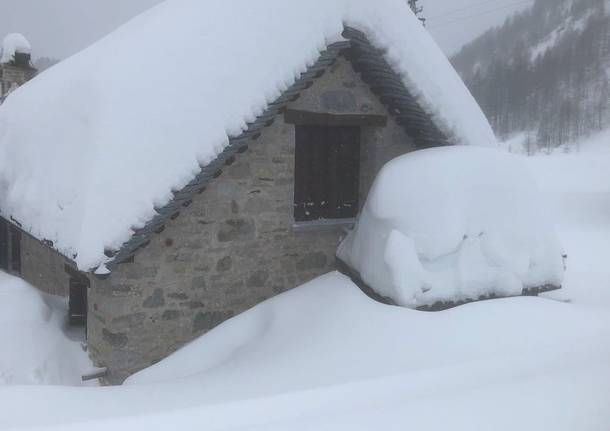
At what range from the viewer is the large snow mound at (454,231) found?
5.18 metres

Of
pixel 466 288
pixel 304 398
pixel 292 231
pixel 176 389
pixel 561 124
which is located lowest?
pixel 176 389

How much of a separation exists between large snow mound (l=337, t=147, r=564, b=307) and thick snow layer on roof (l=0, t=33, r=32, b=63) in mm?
15807

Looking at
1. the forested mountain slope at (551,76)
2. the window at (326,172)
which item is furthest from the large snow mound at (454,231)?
the forested mountain slope at (551,76)

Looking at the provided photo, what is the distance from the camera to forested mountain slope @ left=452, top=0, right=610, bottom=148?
5234 centimetres

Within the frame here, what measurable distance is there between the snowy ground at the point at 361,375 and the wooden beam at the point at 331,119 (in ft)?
6.27

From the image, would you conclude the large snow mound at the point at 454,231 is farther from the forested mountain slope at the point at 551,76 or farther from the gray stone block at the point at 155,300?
the forested mountain slope at the point at 551,76

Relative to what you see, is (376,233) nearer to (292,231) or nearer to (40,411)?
(292,231)

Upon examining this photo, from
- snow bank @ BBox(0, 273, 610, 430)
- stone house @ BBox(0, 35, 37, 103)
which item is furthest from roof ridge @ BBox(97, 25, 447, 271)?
stone house @ BBox(0, 35, 37, 103)

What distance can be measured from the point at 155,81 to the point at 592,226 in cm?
1705

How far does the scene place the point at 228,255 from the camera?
5.85 meters

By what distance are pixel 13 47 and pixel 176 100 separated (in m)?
14.6

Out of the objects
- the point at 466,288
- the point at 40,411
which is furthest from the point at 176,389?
the point at 466,288

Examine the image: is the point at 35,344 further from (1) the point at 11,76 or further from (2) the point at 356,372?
(1) the point at 11,76

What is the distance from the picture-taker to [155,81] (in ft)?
18.5
